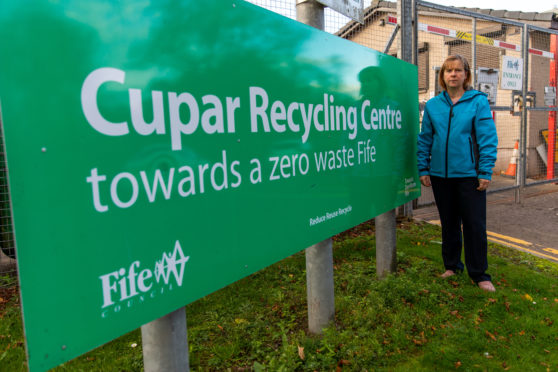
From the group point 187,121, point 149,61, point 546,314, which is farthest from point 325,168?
point 546,314

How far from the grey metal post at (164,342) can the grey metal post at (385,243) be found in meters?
2.52

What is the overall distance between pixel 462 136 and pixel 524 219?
13.1 ft

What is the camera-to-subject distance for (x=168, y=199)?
1366 mm

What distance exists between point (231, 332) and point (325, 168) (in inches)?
53.1

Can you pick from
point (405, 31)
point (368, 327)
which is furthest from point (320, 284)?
point (405, 31)

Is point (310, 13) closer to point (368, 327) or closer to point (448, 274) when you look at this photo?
point (368, 327)

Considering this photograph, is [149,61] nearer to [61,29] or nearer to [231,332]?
[61,29]

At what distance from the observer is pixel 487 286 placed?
355 centimetres

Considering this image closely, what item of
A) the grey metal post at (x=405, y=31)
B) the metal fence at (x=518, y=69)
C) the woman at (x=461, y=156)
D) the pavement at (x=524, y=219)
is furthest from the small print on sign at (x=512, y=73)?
the woman at (x=461, y=156)

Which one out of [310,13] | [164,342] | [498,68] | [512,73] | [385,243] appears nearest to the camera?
[164,342]

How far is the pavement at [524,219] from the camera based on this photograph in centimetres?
524

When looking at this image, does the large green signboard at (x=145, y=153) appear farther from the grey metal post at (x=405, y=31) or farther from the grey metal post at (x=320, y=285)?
the grey metal post at (x=405, y=31)

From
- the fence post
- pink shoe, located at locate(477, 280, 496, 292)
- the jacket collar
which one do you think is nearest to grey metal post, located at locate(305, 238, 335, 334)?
pink shoe, located at locate(477, 280, 496, 292)

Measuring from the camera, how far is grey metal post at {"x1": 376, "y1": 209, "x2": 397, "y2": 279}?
3.74 meters
